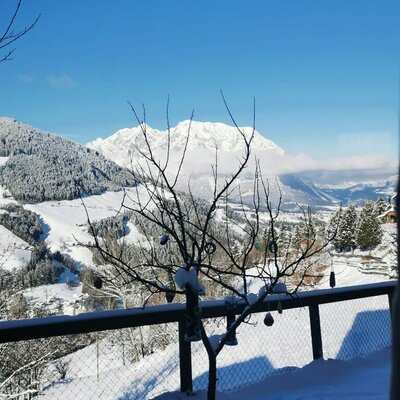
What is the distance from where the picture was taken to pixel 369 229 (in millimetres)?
34969

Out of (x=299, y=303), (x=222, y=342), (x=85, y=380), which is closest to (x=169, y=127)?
(x=222, y=342)

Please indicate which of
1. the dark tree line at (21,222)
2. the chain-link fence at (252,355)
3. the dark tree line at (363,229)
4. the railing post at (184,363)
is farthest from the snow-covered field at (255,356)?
the dark tree line at (21,222)

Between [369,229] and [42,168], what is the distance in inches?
5229

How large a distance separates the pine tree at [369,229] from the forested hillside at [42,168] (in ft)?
298

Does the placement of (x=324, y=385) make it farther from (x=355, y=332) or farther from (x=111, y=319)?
(x=355, y=332)

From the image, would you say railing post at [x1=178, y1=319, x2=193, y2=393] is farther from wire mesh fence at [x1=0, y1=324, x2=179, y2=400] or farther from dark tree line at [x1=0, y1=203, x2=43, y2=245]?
dark tree line at [x1=0, y1=203, x2=43, y2=245]

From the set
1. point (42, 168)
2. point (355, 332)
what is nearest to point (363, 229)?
point (355, 332)

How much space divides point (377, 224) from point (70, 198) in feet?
389

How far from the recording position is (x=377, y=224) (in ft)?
113

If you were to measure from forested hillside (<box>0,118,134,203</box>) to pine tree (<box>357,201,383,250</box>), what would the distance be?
90750mm

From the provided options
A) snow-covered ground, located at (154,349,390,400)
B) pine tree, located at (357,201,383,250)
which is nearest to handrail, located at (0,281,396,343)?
snow-covered ground, located at (154,349,390,400)

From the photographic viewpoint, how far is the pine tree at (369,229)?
1349 inches

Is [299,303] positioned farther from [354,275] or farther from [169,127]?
[354,275]

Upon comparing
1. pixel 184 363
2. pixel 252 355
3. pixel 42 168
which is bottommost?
pixel 252 355
